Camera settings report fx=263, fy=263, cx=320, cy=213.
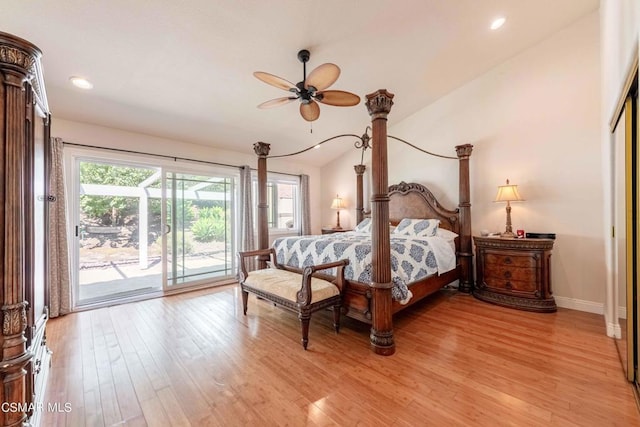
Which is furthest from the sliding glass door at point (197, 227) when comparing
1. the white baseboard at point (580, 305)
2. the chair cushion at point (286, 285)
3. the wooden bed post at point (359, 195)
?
the white baseboard at point (580, 305)

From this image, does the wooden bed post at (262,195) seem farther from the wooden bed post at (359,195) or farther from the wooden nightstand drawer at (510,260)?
the wooden nightstand drawer at (510,260)

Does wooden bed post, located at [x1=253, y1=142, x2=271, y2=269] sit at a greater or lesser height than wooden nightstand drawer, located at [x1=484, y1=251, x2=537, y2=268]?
greater

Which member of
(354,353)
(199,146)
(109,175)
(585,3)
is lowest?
(354,353)

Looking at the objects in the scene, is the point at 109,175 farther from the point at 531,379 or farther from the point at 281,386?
the point at 531,379

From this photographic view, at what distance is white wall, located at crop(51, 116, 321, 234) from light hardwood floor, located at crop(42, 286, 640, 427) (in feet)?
7.41

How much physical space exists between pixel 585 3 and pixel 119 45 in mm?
4851

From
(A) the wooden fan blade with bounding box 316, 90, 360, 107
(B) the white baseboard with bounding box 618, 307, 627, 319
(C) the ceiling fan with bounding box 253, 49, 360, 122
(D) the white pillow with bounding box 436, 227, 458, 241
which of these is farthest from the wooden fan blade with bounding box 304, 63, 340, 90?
(B) the white baseboard with bounding box 618, 307, 627, 319

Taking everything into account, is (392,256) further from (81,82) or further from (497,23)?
(81,82)

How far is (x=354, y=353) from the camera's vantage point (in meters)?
2.26

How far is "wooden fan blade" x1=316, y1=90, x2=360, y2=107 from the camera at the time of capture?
242 centimetres

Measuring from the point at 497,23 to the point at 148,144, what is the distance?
15.7 feet

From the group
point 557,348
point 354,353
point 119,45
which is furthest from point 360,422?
point 119,45

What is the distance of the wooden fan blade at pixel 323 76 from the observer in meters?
2.07

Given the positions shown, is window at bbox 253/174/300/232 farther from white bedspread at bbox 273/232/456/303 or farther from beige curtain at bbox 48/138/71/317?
beige curtain at bbox 48/138/71/317
